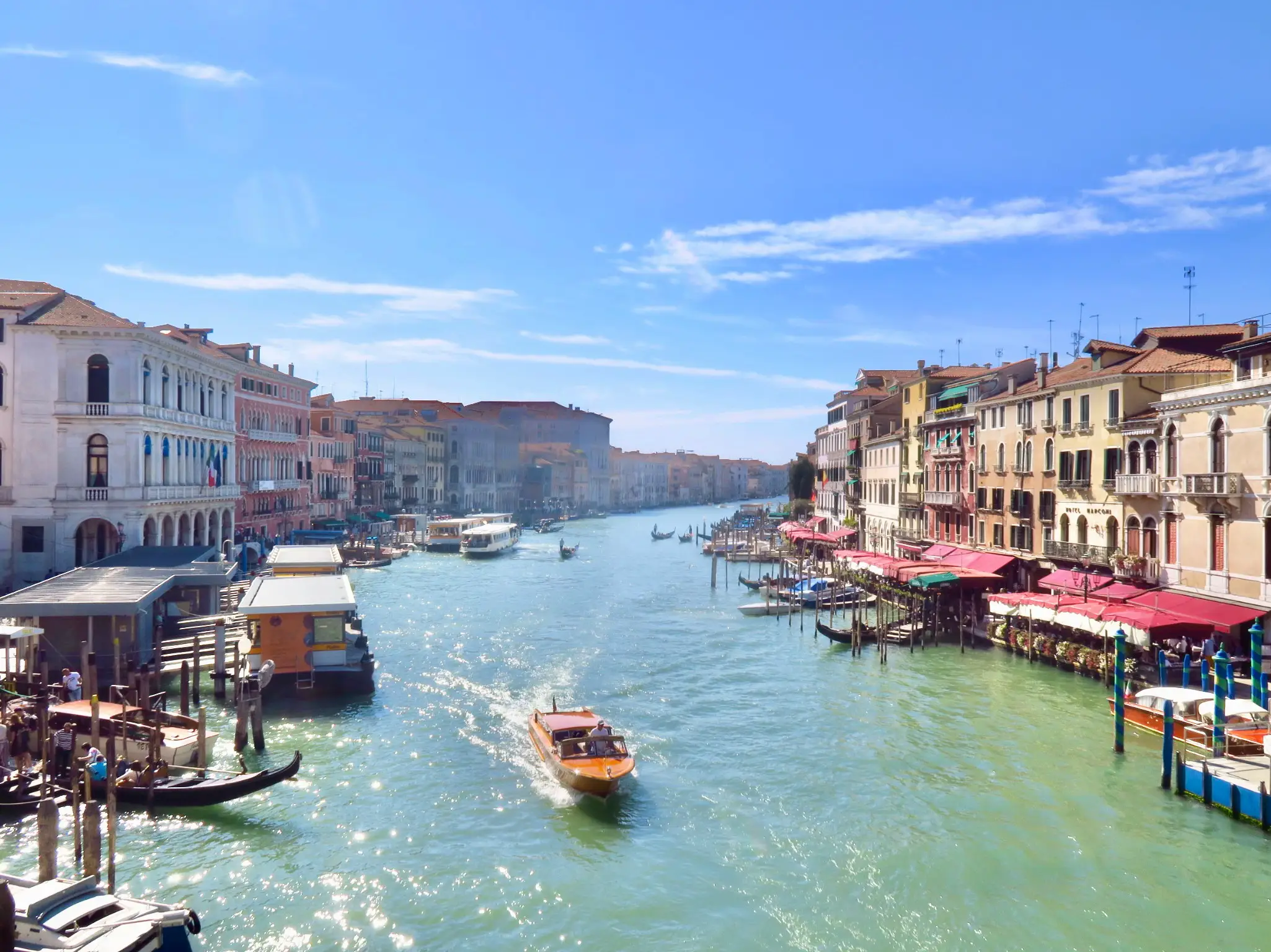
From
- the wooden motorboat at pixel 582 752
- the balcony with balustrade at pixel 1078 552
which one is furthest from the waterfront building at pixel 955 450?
the wooden motorboat at pixel 582 752

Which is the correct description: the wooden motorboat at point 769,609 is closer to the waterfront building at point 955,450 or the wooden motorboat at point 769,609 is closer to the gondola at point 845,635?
the gondola at point 845,635

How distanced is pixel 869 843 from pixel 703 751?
5.35 meters

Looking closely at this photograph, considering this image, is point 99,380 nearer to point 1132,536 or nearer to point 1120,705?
point 1120,705

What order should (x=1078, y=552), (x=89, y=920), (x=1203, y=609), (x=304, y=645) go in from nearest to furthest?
(x=89, y=920) < (x=304, y=645) < (x=1203, y=609) < (x=1078, y=552)

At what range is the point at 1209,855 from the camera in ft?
48.3

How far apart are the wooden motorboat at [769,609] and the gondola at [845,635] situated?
6.35 m

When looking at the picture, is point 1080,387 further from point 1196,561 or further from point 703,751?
point 703,751

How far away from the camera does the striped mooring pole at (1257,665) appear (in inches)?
773

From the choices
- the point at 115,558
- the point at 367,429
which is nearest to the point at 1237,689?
the point at 115,558

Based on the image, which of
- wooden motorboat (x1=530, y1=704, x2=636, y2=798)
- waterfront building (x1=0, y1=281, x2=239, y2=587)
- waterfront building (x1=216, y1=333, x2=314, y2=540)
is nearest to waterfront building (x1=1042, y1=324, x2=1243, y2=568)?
wooden motorboat (x1=530, y1=704, x2=636, y2=798)

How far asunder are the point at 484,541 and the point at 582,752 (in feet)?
165

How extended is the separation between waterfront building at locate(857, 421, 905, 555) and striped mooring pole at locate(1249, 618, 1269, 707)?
80.4ft

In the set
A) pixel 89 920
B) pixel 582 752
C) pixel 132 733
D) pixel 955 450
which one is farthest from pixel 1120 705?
pixel 955 450

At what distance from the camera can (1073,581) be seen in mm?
30359
